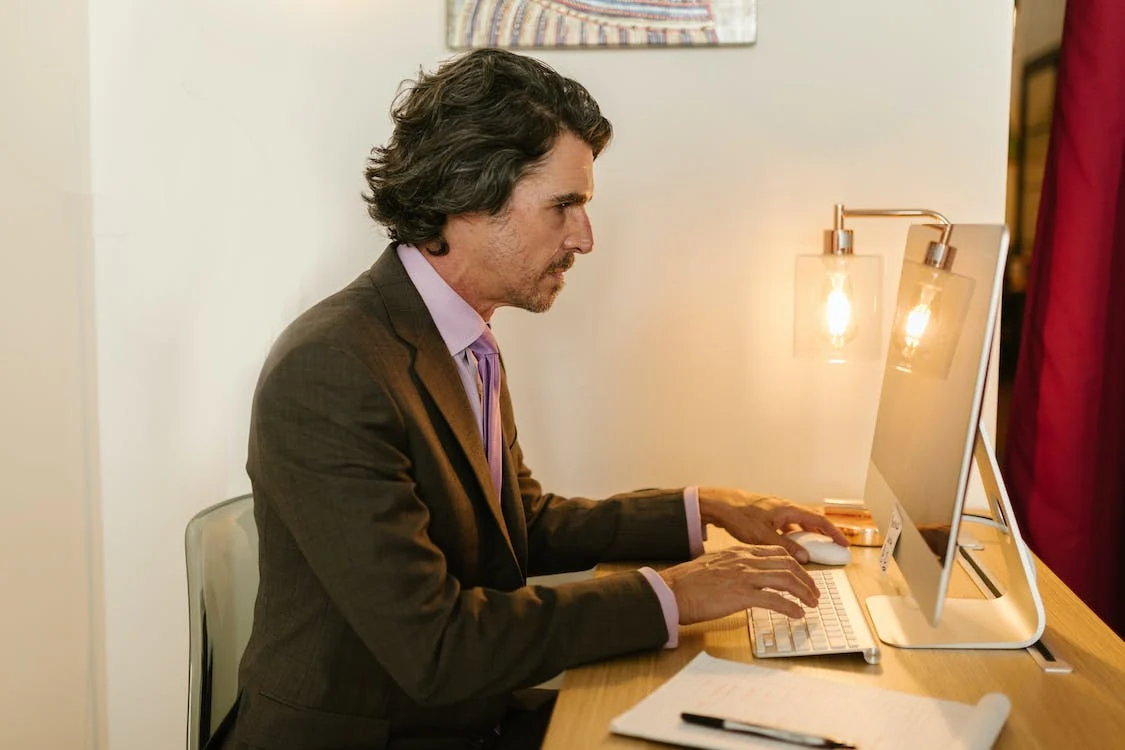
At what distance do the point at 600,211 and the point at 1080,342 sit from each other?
88 cm

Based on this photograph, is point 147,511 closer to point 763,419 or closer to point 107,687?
point 107,687

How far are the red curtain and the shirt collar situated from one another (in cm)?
114

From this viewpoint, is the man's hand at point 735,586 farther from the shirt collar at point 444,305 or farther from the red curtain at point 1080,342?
the red curtain at point 1080,342

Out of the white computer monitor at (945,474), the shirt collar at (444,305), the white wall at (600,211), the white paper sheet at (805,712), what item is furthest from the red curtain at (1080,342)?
the shirt collar at (444,305)

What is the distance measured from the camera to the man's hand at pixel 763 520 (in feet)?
5.54

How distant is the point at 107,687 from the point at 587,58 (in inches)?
59.2

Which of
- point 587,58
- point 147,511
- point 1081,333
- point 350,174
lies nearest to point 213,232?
point 350,174

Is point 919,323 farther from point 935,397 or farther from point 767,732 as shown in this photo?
point 767,732

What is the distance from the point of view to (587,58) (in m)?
2.03

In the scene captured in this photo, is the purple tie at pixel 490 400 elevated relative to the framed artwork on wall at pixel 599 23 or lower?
lower

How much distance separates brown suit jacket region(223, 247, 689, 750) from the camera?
4.04 ft

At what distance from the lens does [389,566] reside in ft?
4.01

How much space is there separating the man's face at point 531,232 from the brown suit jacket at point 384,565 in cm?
11

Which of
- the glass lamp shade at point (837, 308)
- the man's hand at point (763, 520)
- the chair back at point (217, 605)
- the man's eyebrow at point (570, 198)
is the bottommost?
the chair back at point (217, 605)
